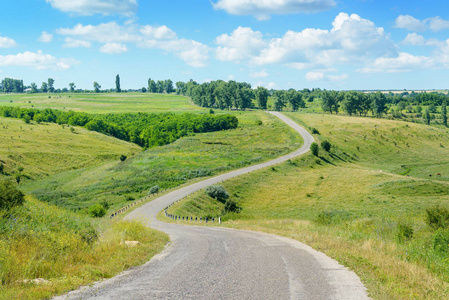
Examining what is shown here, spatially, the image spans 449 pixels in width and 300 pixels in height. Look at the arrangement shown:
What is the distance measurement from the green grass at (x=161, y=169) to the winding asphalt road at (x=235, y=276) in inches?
1676

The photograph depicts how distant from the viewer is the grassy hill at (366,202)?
1259cm

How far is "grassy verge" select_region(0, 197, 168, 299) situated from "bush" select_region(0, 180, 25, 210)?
0.44 m

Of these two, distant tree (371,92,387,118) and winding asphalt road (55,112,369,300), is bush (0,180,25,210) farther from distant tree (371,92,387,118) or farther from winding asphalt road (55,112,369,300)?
distant tree (371,92,387,118)

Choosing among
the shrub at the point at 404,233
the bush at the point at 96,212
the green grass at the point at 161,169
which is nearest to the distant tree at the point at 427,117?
the green grass at the point at 161,169

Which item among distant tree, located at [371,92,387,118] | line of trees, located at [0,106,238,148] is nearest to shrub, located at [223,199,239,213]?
line of trees, located at [0,106,238,148]

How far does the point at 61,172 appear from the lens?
102 meters

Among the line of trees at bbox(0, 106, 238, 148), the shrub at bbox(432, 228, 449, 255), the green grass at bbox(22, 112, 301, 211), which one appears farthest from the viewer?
the line of trees at bbox(0, 106, 238, 148)

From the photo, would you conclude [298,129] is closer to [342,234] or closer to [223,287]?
[342,234]

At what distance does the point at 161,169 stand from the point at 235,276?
72.6 metres

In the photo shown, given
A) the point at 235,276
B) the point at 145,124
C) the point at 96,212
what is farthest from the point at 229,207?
the point at 145,124

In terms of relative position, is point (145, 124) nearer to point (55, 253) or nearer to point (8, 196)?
point (8, 196)

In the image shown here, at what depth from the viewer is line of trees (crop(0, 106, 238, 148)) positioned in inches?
6363

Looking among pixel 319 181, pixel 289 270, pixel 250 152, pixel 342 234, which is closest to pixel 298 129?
pixel 250 152

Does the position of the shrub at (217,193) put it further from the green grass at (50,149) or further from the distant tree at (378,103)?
the distant tree at (378,103)
